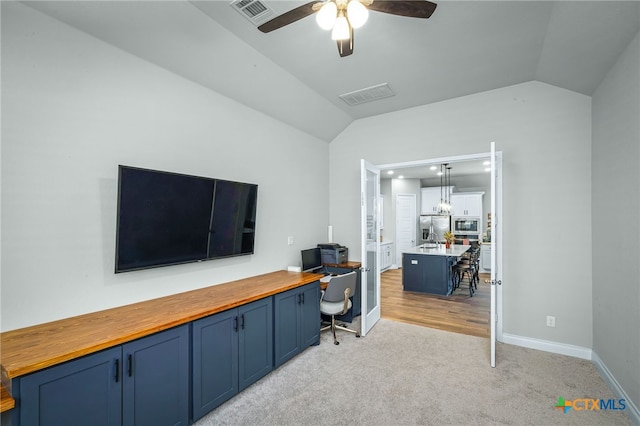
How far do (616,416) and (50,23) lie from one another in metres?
5.05

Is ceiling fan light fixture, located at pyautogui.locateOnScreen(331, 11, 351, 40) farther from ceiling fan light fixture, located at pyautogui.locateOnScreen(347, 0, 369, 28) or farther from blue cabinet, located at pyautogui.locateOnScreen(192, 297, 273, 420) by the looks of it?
blue cabinet, located at pyautogui.locateOnScreen(192, 297, 273, 420)

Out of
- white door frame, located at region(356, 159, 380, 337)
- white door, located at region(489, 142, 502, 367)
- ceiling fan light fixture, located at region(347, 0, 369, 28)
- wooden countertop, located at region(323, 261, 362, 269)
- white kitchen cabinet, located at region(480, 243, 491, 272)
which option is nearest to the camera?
ceiling fan light fixture, located at region(347, 0, 369, 28)

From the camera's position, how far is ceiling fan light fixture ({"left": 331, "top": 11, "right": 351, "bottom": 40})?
164 cm

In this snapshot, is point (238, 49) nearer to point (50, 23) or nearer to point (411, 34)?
point (50, 23)

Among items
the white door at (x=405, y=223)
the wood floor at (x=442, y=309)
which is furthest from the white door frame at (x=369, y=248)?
the white door at (x=405, y=223)

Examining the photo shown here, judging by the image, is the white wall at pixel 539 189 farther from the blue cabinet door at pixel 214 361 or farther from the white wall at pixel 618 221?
the blue cabinet door at pixel 214 361

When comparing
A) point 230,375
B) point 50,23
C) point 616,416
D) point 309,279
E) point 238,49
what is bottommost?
point 616,416

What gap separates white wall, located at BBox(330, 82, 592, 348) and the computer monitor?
227 cm

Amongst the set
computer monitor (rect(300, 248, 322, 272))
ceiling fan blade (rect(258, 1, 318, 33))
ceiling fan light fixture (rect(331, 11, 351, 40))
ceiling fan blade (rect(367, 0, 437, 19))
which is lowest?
computer monitor (rect(300, 248, 322, 272))

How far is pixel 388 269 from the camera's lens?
28.0ft

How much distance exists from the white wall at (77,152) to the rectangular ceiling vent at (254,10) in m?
0.91

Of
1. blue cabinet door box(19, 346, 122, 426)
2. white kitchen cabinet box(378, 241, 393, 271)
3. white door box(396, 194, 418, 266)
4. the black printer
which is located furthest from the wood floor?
blue cabinet door box(19, 346, 122, 426)

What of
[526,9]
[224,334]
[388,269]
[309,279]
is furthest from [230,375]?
[388,269]

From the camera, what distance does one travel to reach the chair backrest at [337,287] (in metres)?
3.35
